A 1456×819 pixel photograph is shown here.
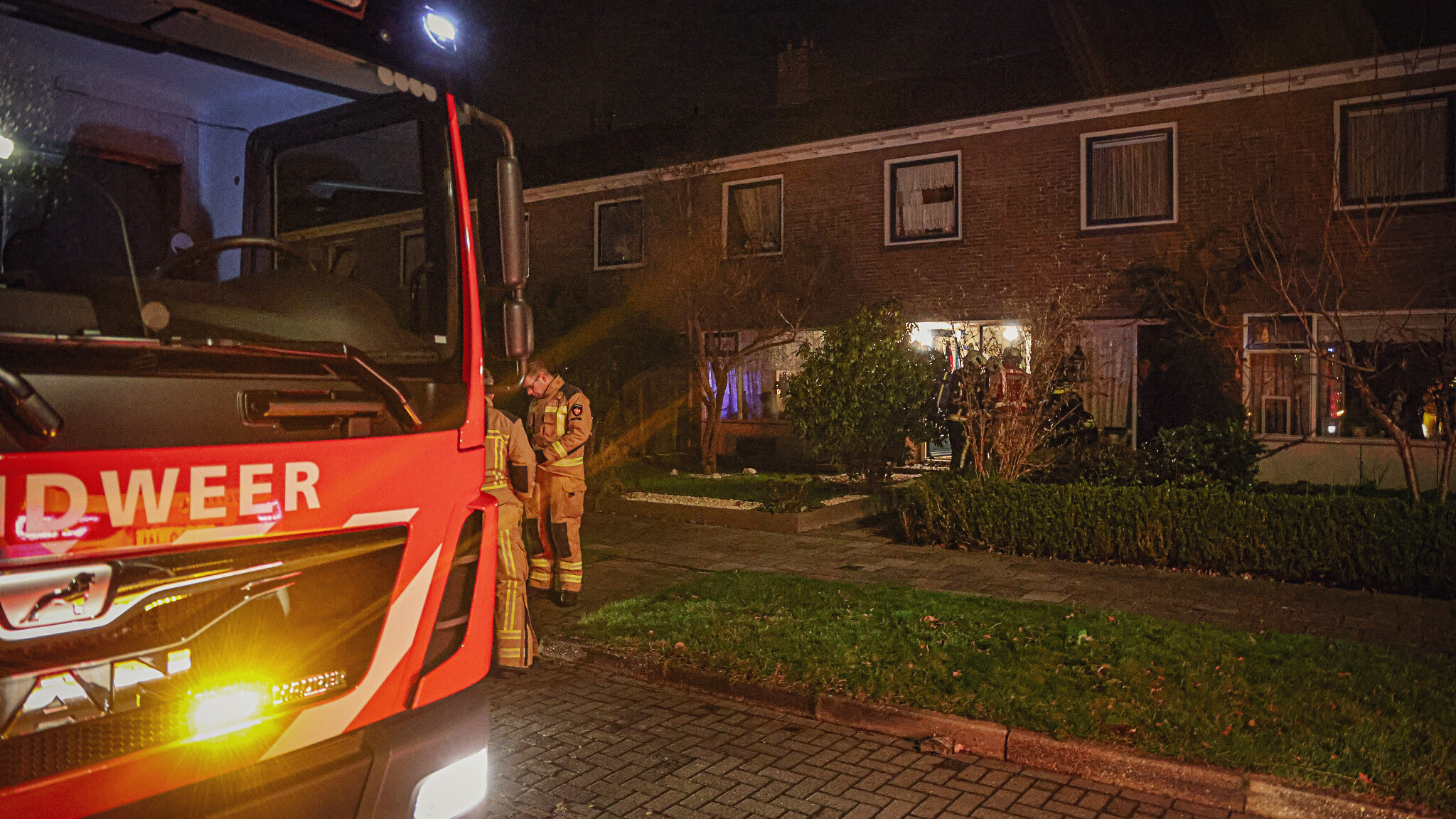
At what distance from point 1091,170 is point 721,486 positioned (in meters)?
7.99

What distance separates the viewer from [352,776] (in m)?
2.70

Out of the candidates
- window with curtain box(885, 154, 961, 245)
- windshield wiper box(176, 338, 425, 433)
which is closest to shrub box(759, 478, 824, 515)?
window with curtain box(885, 154, 961, 245)

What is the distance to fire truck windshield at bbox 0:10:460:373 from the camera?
2.58 meters

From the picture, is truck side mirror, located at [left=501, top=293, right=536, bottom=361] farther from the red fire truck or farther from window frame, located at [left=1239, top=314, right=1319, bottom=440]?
window frame, located at [left=1239, top=314, right=1319, bottom=440]

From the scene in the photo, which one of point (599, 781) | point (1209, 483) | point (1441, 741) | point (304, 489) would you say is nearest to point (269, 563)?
point (304, 489)

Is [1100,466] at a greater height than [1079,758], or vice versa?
[1100,466]

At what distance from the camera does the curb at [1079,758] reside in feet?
13.5

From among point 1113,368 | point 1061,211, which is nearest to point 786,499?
point 1113,368

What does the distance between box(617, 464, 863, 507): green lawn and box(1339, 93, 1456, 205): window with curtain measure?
26.2 feet

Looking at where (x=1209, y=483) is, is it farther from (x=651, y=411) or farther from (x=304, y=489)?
(x=651, y=411)

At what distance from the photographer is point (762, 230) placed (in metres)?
18.7

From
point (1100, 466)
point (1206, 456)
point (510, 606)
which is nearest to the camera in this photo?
point (510, 606)

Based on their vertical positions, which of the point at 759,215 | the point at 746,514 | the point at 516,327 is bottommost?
the point at 746,514

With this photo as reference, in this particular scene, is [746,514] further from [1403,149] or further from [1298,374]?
[1403,149]
